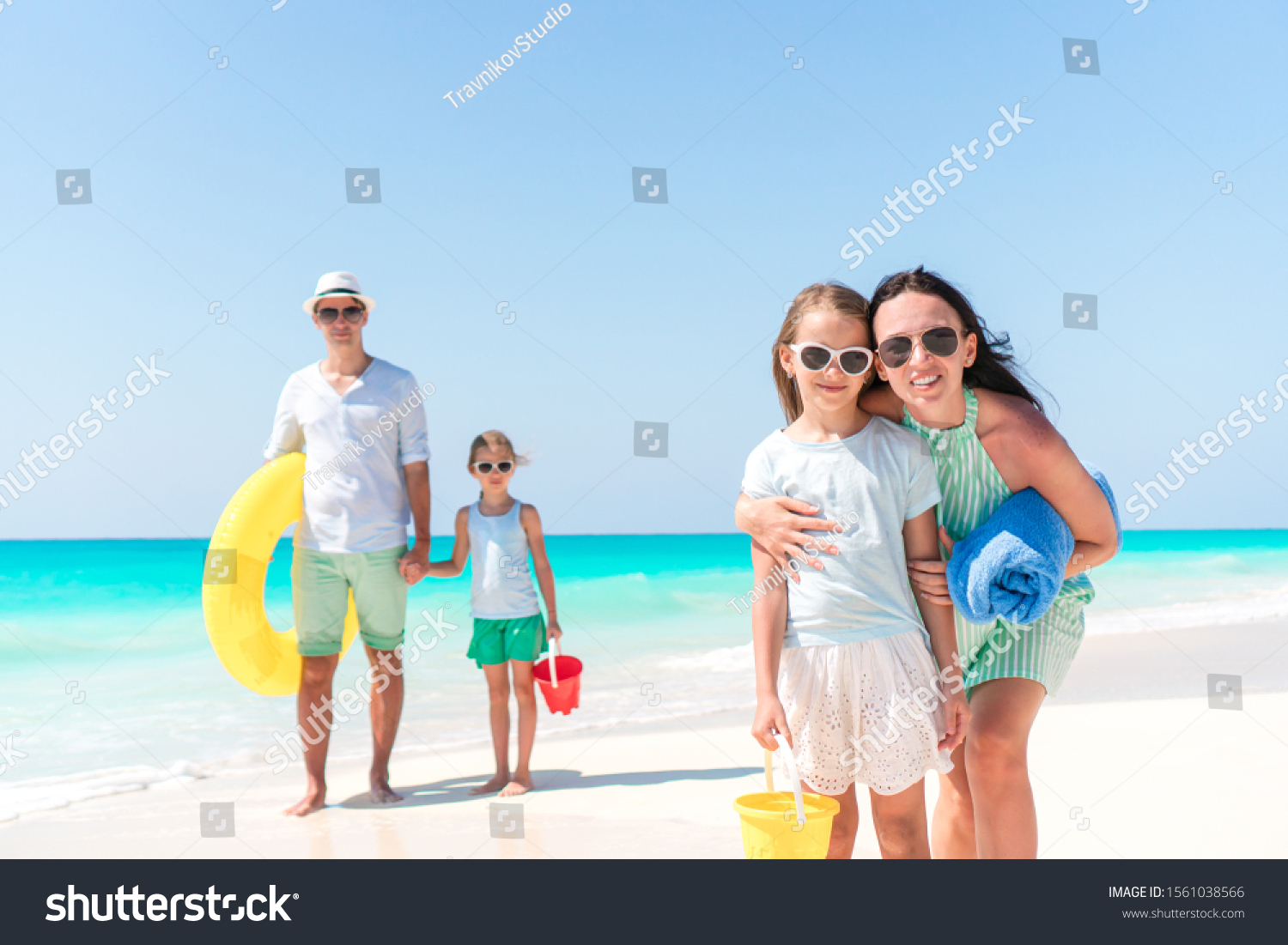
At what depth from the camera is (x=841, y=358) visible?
216 cm

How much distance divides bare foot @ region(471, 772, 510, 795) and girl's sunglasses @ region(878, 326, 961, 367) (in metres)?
3.02

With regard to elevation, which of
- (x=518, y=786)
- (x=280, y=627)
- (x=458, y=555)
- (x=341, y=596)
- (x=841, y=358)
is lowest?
(x=518, y=786)

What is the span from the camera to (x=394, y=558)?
4.04 metres

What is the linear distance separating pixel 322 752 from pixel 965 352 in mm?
3196

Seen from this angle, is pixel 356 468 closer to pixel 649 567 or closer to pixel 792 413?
pixel 792 413

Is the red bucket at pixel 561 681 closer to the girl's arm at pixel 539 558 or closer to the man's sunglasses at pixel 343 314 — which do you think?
the girl's arm at pixel 539 558

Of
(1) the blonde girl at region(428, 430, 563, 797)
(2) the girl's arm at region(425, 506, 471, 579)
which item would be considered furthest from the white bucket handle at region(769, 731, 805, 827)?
(1) the blonde girl at region(428, 430, 563, 797)

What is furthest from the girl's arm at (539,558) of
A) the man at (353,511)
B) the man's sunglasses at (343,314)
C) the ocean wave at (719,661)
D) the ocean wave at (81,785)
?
the ocean wave at (719,661)

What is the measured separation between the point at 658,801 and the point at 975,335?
263 centimetres

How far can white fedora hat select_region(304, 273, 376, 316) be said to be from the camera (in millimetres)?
3953

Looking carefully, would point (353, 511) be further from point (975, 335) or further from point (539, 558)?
point (975, 335)

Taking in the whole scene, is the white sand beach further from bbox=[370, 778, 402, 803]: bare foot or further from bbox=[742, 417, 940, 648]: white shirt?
bbox=[742, 417, 940, 648]: white shirt

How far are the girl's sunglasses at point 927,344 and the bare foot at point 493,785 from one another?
119 inches

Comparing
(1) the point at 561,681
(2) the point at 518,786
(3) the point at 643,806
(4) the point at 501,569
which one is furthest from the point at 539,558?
(3) the point at 643,806
